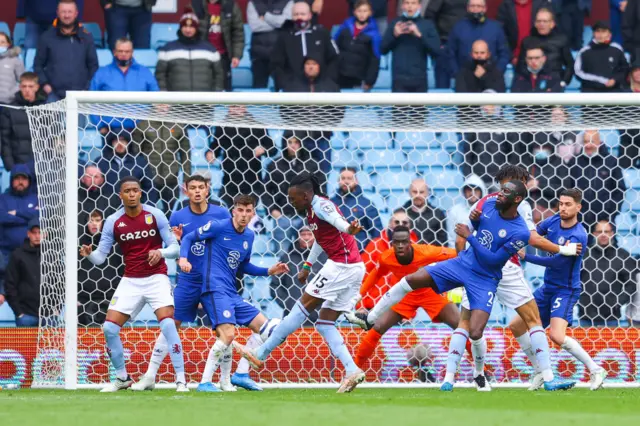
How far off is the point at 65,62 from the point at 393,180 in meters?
4.14

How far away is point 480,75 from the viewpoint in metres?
14.2

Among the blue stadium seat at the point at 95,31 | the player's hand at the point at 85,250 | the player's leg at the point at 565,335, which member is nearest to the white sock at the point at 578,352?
the player's leg at the point at 565,335

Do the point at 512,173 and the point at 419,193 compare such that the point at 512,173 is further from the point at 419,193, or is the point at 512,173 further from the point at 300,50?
the point at 300,50

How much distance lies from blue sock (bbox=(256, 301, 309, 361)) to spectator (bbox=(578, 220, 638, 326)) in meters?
3.33

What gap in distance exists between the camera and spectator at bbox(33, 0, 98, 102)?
14.4m

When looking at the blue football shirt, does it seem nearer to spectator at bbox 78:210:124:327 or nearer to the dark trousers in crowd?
spectator at bbox 78:210:124:327

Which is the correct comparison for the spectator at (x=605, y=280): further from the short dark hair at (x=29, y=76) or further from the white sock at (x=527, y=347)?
the short dark hair at (x=29, y=76)

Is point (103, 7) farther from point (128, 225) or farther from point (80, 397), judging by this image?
point (80, 397)

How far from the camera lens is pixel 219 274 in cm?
1047

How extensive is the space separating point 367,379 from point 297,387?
914mm

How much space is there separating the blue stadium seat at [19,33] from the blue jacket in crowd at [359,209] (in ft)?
18.5

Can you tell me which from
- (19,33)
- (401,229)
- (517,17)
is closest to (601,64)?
(517,17)

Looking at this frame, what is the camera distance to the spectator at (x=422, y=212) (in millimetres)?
12211

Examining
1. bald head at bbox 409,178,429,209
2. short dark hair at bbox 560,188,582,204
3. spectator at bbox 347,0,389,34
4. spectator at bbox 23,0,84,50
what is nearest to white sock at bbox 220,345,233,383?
bald head at bbox 409,178,429,209
